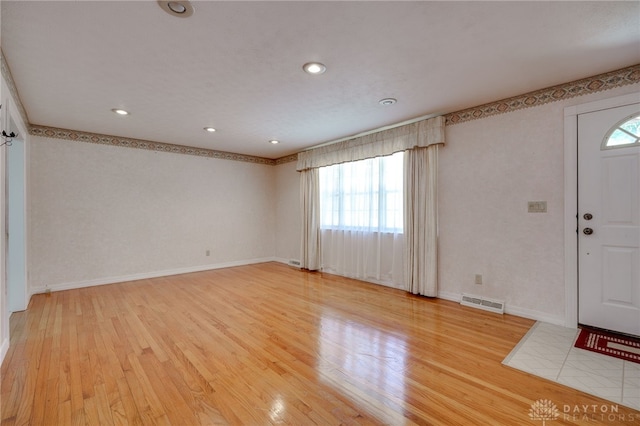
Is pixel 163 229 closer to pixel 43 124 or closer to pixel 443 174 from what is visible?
pixel 43 124

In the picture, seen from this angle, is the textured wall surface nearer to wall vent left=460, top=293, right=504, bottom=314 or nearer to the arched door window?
wall vent left=460, top=293, right=504, bottom=314

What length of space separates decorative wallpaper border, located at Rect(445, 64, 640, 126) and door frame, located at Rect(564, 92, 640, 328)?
0.54 feet

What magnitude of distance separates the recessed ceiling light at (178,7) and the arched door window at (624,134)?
3680mm

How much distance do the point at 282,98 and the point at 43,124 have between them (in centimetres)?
366

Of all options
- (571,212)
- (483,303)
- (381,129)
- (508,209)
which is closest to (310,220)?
(381,129)

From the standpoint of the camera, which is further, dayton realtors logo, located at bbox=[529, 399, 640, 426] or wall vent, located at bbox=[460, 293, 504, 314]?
wall vent, located at bbox=[460, 293, 504, 314]

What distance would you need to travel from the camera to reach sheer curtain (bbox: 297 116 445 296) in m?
3.81

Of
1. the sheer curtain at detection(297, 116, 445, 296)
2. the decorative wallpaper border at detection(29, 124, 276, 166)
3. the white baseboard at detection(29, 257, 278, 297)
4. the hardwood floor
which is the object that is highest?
the decorative wallpaper border at detection(29, 124, 276, 166)

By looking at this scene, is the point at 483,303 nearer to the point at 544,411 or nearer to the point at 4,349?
the point at 544,411

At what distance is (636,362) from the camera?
7.09ft

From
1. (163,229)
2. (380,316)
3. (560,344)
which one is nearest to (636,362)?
(560,344)

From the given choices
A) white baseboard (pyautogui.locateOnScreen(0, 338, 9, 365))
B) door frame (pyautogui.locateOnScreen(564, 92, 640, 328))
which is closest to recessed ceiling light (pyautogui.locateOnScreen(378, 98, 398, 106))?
door frame (pyautogui.locateOnScreen(564, 92, 640, 328))

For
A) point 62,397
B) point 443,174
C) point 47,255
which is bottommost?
point 62,397

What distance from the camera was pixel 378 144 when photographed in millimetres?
4461
